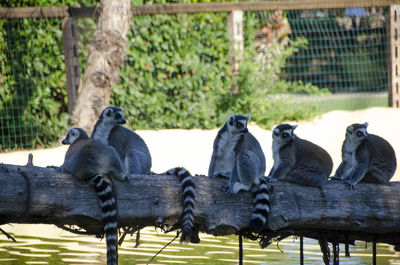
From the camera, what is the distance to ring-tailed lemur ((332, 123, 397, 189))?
439 centimetres

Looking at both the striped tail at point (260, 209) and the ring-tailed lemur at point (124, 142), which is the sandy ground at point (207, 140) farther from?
the striped tail at point (260, 209)

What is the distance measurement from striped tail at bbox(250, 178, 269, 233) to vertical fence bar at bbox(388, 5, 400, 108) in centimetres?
788

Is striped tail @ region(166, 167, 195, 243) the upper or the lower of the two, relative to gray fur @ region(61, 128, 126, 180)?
lower

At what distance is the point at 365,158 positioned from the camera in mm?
4434

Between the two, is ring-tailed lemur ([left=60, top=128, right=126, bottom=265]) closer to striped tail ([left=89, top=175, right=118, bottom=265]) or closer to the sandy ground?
striped tail ([left=89, top=175, right=118, bottom=265])

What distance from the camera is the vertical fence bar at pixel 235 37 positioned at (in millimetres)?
10805

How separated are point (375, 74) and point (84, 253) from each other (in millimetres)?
7758

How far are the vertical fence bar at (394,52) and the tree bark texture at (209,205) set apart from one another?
23.3ft

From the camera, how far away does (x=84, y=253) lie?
18.4 ft

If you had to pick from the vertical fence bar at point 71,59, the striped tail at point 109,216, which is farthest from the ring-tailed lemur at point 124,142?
the vertical fence bar at point 71,59

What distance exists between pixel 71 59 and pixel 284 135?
5949mm

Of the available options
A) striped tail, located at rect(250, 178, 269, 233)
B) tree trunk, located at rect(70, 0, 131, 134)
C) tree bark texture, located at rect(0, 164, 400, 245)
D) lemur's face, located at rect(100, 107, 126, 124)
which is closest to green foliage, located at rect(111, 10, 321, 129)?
tree trunk, located at rect(70, 0, 131, 134)

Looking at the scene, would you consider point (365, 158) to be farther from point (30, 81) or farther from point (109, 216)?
point (30, 81)

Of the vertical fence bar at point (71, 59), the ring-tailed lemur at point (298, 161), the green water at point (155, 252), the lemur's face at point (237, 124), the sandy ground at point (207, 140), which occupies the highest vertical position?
the vertical fence bar at point (71, 59)
